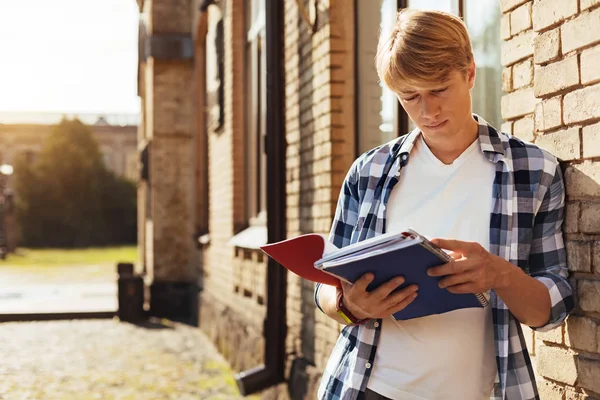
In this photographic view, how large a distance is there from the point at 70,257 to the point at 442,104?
3194cm

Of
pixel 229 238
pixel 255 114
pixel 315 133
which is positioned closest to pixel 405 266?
pixel 315 133

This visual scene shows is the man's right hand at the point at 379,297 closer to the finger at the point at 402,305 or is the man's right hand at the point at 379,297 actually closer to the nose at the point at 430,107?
the finger at the point at 402,305

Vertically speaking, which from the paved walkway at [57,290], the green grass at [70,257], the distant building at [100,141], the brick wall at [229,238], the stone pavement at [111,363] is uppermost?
the distant building at [100,141]

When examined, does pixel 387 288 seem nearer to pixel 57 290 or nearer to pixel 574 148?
pixel 574 148

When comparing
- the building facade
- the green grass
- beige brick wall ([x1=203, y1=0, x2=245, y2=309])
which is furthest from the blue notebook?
the green grass

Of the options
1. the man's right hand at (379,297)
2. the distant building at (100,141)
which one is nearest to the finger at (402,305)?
the man's right hand at (379,297)

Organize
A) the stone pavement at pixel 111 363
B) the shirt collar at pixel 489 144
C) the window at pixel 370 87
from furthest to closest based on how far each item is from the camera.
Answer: the stone pavement at pixel 111 363
the window at pixel 370 87
the shirt collar at pixel 489 144

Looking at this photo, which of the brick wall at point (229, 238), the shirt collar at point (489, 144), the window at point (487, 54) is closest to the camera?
the shirt collar at point (489, 144)

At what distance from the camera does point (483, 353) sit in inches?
79.8

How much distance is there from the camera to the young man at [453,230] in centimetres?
193

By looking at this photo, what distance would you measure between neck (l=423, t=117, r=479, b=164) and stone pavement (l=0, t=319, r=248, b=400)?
5016mm

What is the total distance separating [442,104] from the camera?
2.01 meters

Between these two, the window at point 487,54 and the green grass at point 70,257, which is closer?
the window at point 487,54

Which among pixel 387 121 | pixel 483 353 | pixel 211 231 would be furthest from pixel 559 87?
pixel 211 231
